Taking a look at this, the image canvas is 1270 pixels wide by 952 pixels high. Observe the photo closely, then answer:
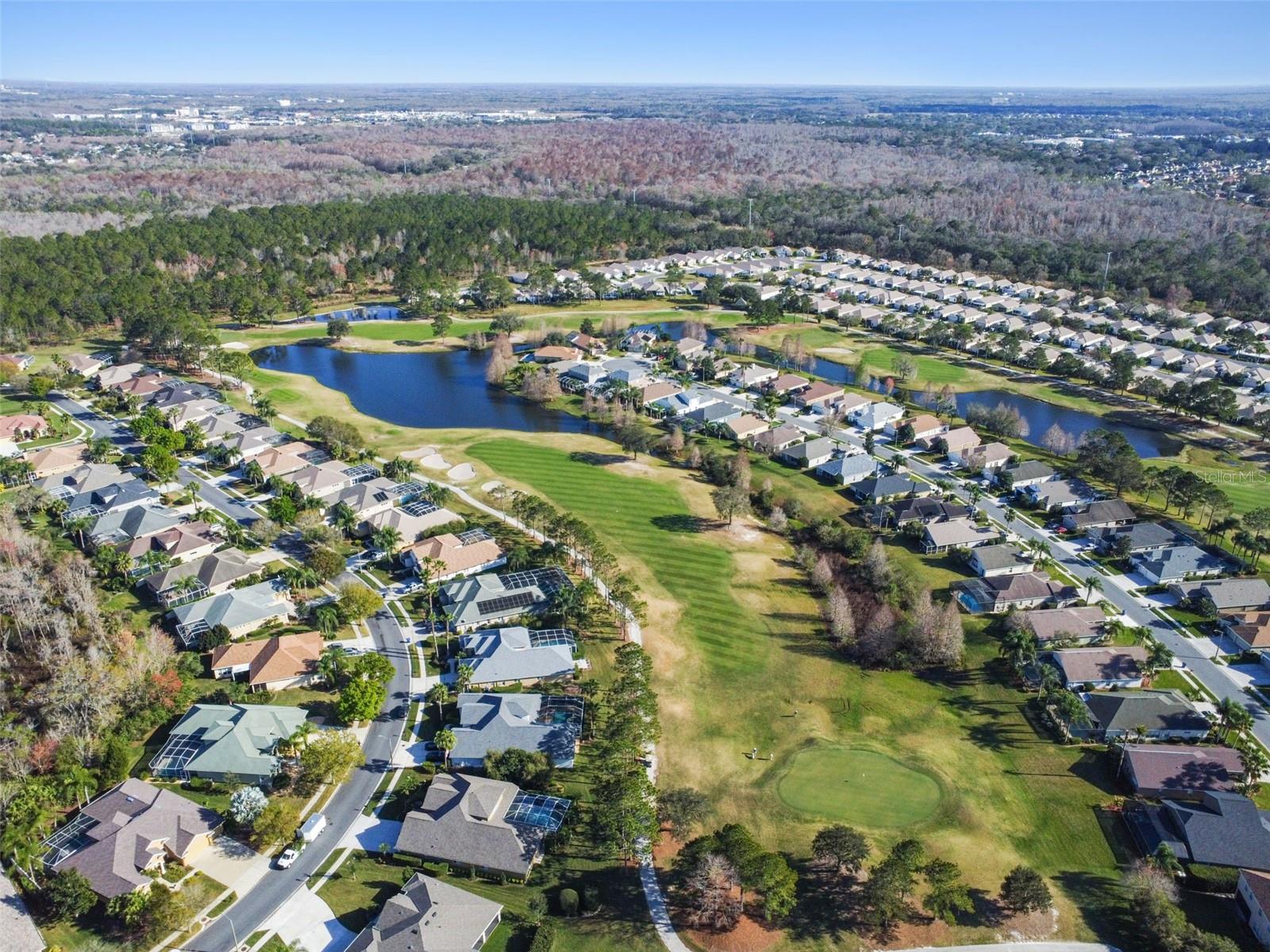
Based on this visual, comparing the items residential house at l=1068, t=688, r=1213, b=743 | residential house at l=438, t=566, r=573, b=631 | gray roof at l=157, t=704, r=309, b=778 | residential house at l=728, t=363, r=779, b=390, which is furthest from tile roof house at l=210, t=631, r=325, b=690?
residential house at l=728, t=363, r=779, b=390

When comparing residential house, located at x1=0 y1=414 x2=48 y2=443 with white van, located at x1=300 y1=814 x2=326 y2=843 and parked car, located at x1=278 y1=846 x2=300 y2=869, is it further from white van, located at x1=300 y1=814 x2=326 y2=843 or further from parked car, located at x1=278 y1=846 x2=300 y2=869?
parked car, located at x1=278 y1=846 x2=300 y2=869

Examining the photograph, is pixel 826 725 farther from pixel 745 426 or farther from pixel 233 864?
pixel 745 426

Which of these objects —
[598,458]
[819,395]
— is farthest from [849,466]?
[598,458]

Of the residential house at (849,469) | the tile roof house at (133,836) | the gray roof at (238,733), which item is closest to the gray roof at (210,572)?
the gray roof at (238,733)

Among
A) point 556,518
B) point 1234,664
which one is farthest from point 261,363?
point 1234,664

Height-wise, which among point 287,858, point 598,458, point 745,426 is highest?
point 745,426

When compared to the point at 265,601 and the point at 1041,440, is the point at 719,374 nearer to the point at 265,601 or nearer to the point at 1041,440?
the point at 1041,440

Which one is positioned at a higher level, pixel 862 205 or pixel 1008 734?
pixel 862 205
